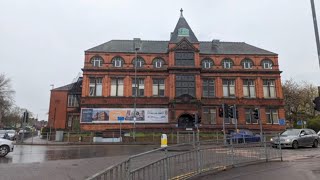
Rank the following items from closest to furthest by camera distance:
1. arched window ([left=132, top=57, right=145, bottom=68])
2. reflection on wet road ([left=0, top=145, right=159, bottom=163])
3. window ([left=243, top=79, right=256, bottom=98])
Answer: reflection on wet road ([left=0, top=145, right=159, bottom=163]) < arched window ([left=132, top=57, right=145, bottom=68]) < window ([left=243, top=79, right=256, bottom=98])

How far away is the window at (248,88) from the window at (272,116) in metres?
3.42

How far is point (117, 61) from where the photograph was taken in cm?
4647

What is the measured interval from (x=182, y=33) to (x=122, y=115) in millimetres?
15972

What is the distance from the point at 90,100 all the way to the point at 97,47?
9.20 meters

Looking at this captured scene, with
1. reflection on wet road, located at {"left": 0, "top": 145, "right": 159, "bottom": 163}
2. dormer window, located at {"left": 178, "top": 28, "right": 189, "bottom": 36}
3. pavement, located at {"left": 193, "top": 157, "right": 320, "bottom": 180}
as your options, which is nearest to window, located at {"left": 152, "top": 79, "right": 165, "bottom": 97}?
dormer window, located at {"left": 178, "top": 28, "right": 189, "bottom": 36}

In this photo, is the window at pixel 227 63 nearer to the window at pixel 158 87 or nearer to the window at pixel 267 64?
the window at pixel 267 64

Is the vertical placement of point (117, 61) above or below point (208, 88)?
above

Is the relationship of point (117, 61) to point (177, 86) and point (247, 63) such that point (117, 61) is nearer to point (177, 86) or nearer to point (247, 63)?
point (177, 86)

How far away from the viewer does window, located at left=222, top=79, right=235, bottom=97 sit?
4634 centimetres

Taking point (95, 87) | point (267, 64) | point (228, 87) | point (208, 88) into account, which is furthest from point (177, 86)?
point (267, 64)

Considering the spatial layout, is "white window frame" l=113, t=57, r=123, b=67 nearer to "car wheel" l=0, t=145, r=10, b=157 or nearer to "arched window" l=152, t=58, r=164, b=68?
"arched window" l=152, t=58, r=164, b=68

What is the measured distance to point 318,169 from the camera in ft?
37.2

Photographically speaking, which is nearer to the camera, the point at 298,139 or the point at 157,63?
the point at 298,139

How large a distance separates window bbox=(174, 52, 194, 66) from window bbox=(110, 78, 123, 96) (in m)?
9.14
